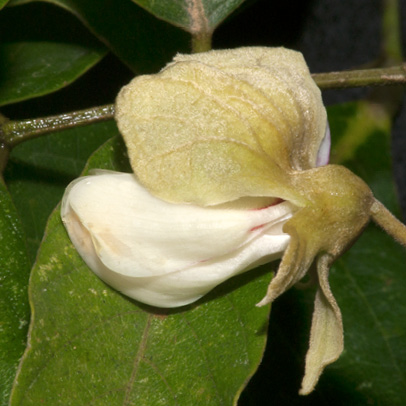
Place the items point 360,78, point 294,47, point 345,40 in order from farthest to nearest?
point 345,40 → point 294,47 → point 360,78

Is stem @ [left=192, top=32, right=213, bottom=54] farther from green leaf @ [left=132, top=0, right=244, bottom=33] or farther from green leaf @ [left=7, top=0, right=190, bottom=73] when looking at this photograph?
green leaf @ [left=7, top=0, right=190, bottom=73]

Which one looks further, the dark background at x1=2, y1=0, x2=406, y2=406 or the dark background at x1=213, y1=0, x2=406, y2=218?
the dark background at x1=213, y1=0, x2=406, y2=218

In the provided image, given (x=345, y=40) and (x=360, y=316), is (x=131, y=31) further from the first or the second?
(x=345, y=40)

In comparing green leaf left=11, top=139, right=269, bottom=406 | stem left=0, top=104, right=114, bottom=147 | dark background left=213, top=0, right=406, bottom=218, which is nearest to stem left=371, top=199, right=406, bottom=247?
green leaf left=11, top=139, right=269, bottom=406

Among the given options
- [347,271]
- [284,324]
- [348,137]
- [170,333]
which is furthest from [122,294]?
[348,137]

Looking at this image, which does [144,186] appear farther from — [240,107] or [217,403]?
[217,403]

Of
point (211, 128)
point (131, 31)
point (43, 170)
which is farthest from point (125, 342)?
point (131, 31)

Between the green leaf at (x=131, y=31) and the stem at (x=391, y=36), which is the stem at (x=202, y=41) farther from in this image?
the stem at (x=391, y=36)
